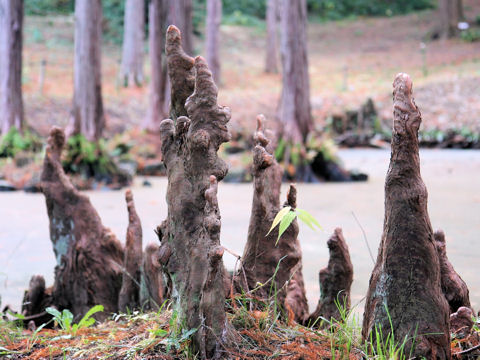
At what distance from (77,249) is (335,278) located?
66.8 inches

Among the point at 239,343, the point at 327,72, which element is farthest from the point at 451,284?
the point at 327,72

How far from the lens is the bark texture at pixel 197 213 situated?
6.95 ft

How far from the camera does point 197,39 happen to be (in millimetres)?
34344

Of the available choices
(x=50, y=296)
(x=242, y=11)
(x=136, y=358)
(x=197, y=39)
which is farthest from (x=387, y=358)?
(x=242, y=11)

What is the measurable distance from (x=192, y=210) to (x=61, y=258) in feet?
6.09

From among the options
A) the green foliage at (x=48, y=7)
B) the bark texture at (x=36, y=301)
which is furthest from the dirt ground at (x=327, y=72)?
the bark texture at (x=36, y=301)

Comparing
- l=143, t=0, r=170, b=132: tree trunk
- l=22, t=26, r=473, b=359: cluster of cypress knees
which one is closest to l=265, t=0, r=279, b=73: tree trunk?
l=143, t=0, r=170, b=132: tree trunk

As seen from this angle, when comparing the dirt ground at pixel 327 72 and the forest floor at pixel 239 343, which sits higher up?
the dirt ground at pixel 327 72

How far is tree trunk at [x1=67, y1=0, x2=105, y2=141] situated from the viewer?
424 inches

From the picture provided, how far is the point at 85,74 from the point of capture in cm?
1075

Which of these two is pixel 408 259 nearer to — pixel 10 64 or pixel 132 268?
pixel 132 268

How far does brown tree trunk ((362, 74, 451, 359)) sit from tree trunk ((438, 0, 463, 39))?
99.7ft

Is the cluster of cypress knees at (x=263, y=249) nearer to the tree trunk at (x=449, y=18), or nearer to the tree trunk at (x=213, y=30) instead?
the tree trunk at (x=213, y=30)

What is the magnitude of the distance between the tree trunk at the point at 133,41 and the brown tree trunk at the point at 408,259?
23.0m
